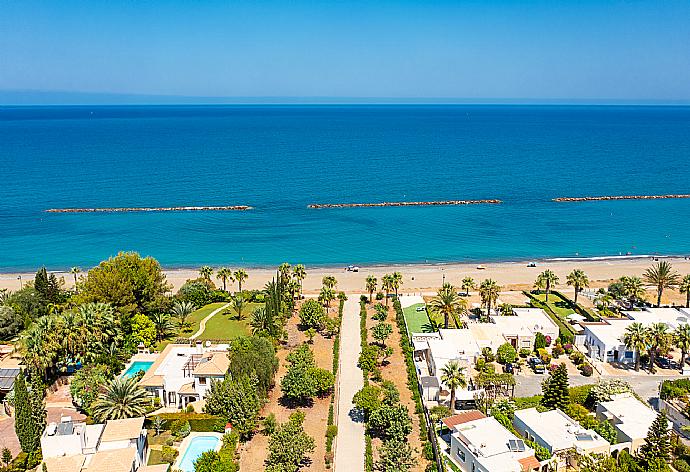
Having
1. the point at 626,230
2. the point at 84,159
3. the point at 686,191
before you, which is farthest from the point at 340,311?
the point at 84,159

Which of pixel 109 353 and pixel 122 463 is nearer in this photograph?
pixel 122 463

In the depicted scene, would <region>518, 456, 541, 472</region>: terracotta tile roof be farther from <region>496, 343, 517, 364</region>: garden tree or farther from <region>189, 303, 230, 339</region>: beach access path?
<region>189, 303, 230, 339</region>: beach access path

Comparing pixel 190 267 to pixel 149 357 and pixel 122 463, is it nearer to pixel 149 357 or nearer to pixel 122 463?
pixel 149 357

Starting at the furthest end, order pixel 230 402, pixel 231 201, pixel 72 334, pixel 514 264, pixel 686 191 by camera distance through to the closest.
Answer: pixel 686 191 → pixel 231 201 → pixel 514 264 → pixel 72 334 → pixel 230 402

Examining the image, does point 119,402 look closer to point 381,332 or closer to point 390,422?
point 390,422

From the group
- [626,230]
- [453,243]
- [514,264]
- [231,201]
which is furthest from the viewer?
[231,201]

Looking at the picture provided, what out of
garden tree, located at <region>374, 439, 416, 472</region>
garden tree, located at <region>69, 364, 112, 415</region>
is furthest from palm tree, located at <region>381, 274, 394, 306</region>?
garden tree, located at <region>69, 364, 112, 415</region>
